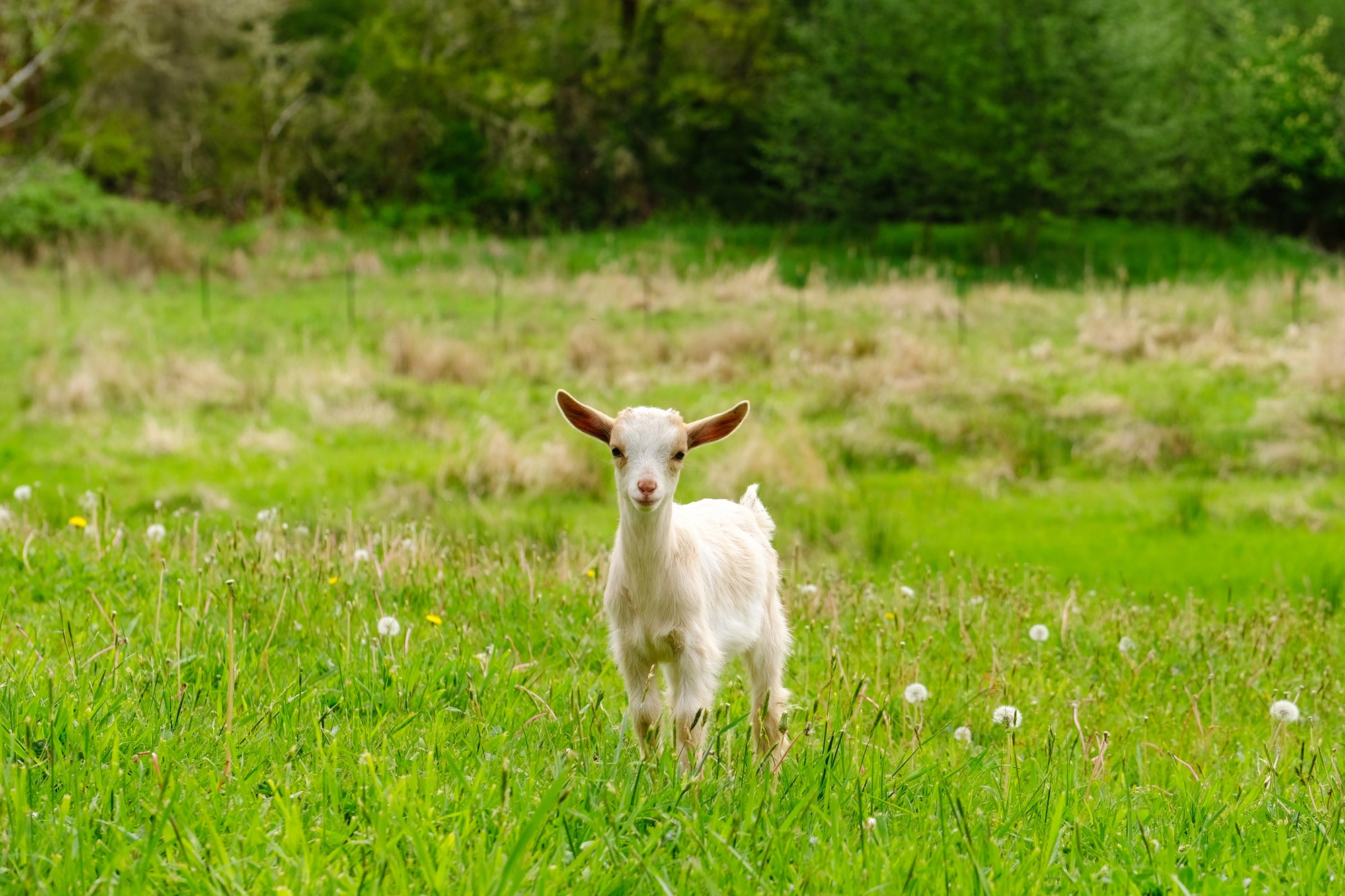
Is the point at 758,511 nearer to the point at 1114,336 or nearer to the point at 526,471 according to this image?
the point at 526,471

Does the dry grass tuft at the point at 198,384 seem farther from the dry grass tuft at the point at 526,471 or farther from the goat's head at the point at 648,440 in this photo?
the goat's head at the point at 648,440

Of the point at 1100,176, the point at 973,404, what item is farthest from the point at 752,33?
the point at 973,404

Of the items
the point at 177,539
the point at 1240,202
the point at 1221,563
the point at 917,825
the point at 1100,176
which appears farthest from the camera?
the point at 1240,202

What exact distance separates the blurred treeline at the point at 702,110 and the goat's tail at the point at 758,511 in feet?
93.2

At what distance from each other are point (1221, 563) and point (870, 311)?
444 inches

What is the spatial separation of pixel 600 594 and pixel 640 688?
2.09 metres

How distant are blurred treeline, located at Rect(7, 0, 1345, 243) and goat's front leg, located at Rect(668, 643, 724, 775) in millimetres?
29424

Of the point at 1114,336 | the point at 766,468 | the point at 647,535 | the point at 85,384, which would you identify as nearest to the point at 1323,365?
the point at 1114,336

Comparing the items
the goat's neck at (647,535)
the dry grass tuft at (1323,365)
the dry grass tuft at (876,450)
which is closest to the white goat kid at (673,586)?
the goat's neck at (647,535)

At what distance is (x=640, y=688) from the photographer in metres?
3.90

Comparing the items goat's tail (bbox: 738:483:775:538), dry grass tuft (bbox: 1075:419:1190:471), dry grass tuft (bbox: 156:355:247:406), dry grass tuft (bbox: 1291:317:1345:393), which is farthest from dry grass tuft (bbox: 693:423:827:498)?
goat's tail (bbox: 738:483:775:538)

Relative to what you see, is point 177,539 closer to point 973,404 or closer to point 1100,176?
point 973,404

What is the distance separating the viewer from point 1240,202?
42125 mm

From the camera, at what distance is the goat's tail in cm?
465
